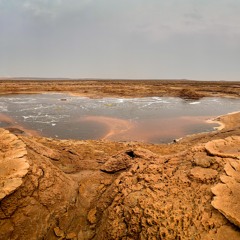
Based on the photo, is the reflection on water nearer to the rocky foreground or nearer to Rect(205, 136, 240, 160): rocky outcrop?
Rect(205, 136, 240, 160): rocky outcrop

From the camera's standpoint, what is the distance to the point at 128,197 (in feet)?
13.0

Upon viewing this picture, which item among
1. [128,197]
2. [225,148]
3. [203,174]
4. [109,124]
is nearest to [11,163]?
[128,197]

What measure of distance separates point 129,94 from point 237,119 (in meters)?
23.2

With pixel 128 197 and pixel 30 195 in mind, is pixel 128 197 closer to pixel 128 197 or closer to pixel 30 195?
pixel 128 197

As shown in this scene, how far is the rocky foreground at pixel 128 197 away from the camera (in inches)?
131

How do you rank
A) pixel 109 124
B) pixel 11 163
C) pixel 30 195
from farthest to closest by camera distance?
pixel 109 124 < pixel 11 163 < pixel 30 195

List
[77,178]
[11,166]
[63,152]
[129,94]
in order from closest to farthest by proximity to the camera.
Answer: [11,166], [77,178], [63,152], [129,94]

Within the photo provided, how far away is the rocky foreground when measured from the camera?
3.32 meters

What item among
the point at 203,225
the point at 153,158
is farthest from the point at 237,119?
the point at 203,225

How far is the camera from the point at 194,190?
374 cm

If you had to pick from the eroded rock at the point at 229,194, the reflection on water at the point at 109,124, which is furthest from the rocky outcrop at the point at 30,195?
the reflection on water at the point at 109,124

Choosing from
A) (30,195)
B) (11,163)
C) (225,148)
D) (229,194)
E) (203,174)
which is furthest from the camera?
(225,148)

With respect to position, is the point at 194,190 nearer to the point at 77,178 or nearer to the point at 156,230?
the point at 156,230

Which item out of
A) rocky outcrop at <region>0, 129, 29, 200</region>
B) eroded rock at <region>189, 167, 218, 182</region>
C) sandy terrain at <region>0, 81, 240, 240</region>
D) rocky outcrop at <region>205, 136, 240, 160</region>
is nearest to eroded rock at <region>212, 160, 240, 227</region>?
sandy terrain at <region>0, 81, 240, 240</region>
